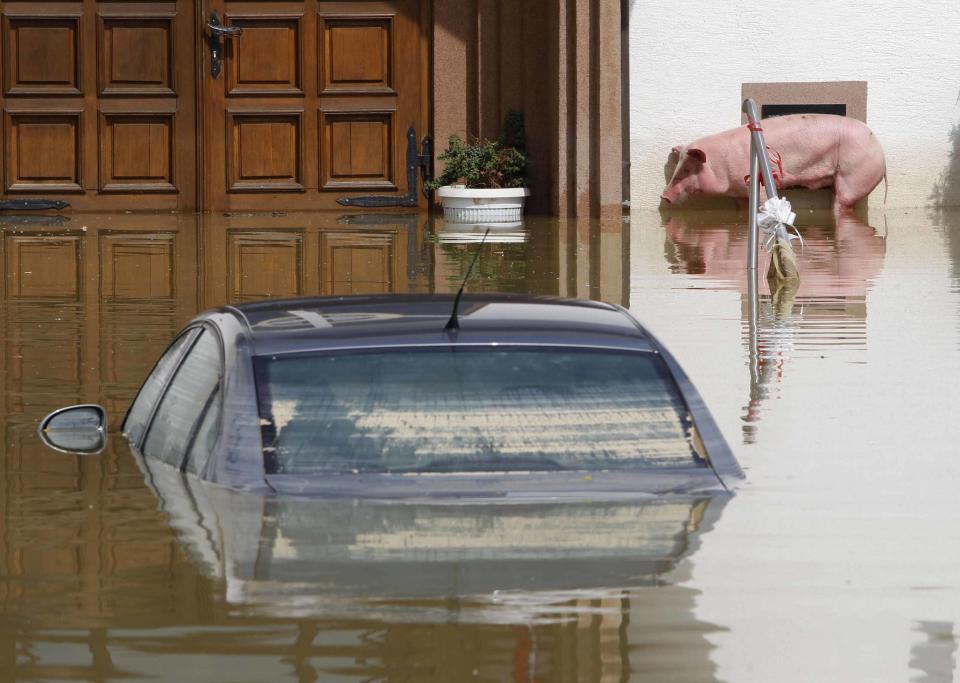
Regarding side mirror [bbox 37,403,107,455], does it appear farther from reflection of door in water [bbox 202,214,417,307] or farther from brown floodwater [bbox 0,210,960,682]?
reflection of door in water [bbox 202,214,417,307]

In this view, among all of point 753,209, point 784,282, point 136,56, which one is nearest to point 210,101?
point 136,56

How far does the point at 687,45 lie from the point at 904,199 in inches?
97.1

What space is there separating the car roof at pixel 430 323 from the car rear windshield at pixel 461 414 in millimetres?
36

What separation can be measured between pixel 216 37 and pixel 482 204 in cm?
289

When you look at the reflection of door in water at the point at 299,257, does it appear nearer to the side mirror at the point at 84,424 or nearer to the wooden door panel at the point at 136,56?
the wooden door panel at the point at 136,56

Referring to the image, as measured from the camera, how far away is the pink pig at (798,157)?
17484 millimetres

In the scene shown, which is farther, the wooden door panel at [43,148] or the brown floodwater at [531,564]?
the wooden door panel at [43,148]

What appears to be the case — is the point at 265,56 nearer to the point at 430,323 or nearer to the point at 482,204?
the point at 482,204

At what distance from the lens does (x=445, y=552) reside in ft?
14.0

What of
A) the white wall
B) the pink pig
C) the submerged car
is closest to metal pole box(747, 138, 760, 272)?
the pink pig

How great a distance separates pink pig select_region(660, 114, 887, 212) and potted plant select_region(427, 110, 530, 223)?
5.26ft

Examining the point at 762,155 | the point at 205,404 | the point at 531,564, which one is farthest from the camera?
the point at 762,155

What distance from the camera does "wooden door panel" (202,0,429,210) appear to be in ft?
57.6

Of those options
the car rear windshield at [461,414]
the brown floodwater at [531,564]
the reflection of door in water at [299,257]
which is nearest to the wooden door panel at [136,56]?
the reflection of door in water at [299,257]
